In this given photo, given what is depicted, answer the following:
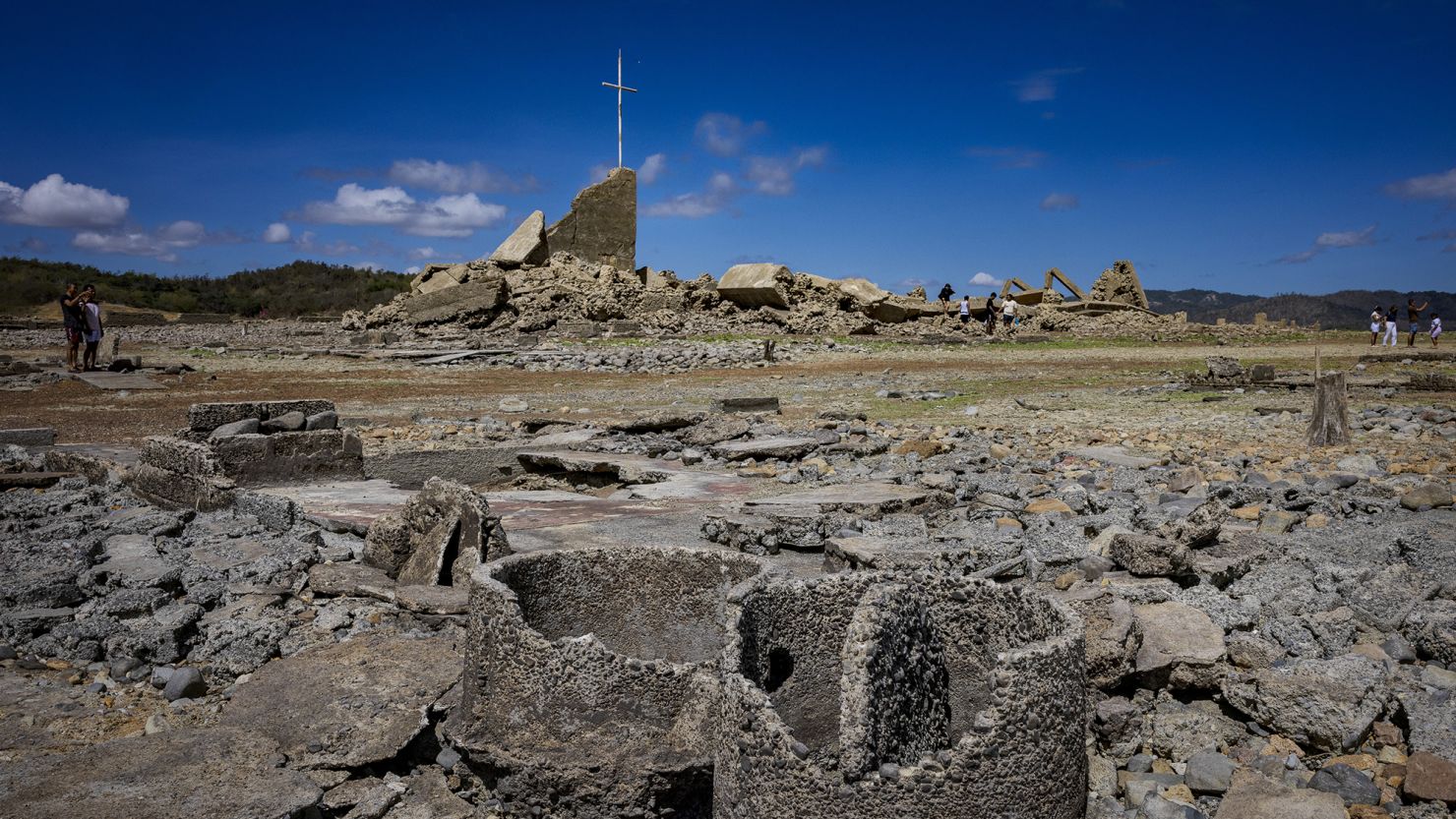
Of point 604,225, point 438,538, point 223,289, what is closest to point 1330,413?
point 438,538

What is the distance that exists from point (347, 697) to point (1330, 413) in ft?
25.3

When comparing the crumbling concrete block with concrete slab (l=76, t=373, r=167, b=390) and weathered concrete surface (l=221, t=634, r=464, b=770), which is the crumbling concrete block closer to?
weathered concrete surface (l=221, t=634, r=464, b=770)

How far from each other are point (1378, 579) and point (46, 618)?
538 centimetres

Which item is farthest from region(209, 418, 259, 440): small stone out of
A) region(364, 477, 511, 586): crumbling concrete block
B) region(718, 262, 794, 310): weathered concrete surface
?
region(718, 262, 794, 310): weathered concrete surface

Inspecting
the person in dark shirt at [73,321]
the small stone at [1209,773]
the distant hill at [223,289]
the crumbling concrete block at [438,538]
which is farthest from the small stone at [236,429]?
the distant hill at [223,289]

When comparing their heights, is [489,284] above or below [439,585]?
above

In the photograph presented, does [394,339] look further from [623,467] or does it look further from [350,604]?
[350,604]

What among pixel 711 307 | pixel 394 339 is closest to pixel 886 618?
pixel 394 339

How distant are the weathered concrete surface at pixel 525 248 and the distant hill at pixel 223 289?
2134 centimetres

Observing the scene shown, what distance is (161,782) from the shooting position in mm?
2600

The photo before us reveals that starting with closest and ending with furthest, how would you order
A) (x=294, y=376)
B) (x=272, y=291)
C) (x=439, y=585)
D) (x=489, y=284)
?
(x=439, y=585)
(x=294, y=376)
(x=489, y=284)
(x=272, y=291)

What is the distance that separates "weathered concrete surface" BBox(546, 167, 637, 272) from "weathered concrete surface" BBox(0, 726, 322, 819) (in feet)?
96.3

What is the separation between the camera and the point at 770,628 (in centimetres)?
270

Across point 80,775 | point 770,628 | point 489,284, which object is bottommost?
point 80,775
